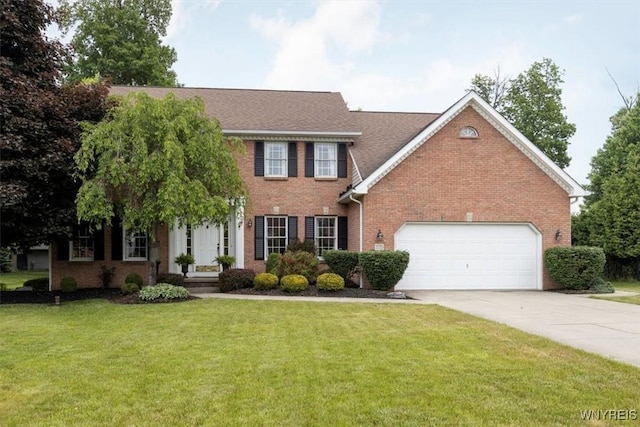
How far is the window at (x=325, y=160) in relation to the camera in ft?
61.8

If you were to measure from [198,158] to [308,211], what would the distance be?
577 cm

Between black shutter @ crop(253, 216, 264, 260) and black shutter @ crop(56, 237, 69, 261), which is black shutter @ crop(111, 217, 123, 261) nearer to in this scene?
black shutter @ crop(56, 237, 69, 261)

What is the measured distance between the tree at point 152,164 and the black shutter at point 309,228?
472cm

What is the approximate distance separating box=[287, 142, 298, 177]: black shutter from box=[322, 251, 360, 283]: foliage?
12.4ft

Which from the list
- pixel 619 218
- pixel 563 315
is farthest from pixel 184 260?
pixel 619 218

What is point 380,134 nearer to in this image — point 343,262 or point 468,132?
point 468,132

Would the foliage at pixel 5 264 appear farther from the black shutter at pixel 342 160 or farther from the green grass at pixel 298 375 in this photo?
the green grass at pixel 298 375

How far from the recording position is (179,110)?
1388 centimetres

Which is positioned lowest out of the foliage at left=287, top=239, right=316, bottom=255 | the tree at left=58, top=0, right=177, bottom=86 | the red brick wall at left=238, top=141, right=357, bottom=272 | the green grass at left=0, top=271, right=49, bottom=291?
the green grass at left=0, top=271, right=49, bottom=291

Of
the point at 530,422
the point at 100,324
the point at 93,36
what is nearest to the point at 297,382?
the point at 530,422

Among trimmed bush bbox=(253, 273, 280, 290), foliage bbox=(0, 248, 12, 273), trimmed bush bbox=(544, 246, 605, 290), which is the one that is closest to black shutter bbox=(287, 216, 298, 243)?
trimmed bush bbox=(253, 273, 280, 290)

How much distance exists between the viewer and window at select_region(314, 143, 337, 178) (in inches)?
741

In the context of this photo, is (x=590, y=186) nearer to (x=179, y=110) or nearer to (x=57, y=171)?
(x=179, y=110)

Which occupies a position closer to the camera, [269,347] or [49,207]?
[269,347]
